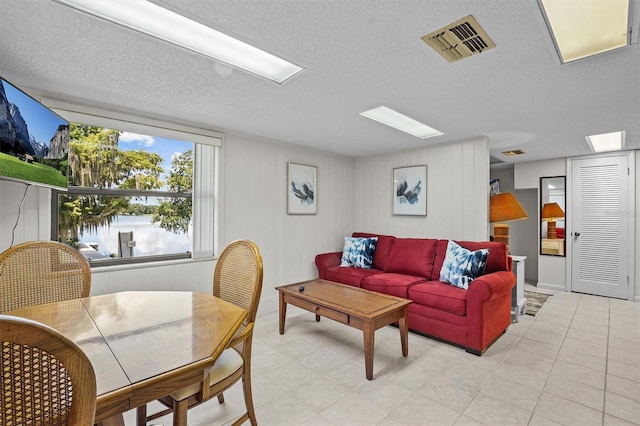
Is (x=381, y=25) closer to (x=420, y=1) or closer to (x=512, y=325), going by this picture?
(x=420, y=1)

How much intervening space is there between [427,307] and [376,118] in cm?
209

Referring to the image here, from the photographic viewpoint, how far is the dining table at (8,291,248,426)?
923mm

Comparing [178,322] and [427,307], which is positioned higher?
[178,322]

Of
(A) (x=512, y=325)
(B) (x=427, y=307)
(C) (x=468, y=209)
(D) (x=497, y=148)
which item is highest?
(D) (x=497, y=148)

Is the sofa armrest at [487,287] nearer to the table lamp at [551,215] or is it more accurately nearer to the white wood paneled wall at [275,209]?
the white wood paneled wall at [275,209]

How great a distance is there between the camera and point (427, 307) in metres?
3.12

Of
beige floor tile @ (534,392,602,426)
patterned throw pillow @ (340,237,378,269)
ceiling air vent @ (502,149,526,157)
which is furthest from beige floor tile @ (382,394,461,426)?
ceiling air vent @ (502,149,526,157)

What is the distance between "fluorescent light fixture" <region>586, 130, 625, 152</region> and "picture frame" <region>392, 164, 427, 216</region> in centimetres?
208

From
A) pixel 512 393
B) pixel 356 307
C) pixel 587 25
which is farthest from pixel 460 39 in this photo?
pixel 512 393

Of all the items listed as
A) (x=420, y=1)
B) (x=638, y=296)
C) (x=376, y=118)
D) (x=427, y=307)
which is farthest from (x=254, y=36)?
(x=638, y=296)

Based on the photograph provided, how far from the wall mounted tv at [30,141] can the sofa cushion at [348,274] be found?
3.10 metres

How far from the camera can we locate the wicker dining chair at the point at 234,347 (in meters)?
1.33

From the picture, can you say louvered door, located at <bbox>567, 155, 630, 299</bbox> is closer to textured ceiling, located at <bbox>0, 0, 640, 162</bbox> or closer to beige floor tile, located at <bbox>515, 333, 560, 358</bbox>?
textured ceiling, located at <bbox>0, 0, 640, 162</bbox>

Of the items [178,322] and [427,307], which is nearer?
[178,322]
